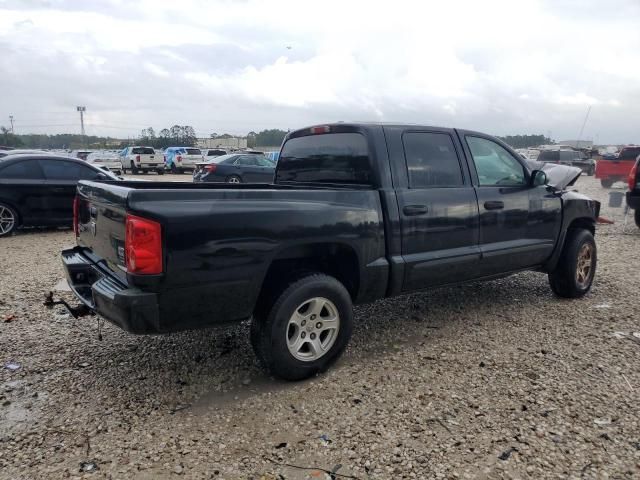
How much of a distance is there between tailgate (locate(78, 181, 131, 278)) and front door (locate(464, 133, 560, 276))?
302 centimetres

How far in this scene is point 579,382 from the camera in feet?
11.7

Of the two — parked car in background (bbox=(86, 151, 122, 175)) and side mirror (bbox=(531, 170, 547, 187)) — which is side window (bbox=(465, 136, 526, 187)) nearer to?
side mirror (bbox=(531, 170, 547, 187))

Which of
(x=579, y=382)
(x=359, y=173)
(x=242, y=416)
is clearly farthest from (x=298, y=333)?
(x=579, y=382)

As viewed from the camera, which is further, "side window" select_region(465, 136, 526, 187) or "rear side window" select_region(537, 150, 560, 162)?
"rear side window" select_region(537, 150, 560, 162)

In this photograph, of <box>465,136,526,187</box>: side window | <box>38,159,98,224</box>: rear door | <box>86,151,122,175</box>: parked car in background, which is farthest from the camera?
<box>86,151,122,175</box>: parked car in background

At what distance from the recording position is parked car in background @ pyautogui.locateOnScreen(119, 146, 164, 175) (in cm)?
3109

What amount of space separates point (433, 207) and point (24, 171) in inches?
309

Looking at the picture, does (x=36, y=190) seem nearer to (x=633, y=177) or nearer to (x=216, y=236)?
(x=216, y=236)

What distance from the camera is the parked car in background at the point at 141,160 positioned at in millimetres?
31094

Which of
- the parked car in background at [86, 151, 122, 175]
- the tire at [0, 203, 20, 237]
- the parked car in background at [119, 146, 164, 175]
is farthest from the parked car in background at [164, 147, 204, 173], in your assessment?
the tire at [0, 203, 20, 237]

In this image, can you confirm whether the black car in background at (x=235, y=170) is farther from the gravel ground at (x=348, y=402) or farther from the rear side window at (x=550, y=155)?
the rear side window at (x=550, y=155)

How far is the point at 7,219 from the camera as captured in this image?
8734mm

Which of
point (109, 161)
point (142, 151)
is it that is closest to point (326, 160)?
point (109, 161)

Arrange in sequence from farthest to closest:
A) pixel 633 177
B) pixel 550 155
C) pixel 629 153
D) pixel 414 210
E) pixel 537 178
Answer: pixel 550 155 → pixel 629 153 → pixel 633 177 → pixel 537 178 → pixel 414 210
